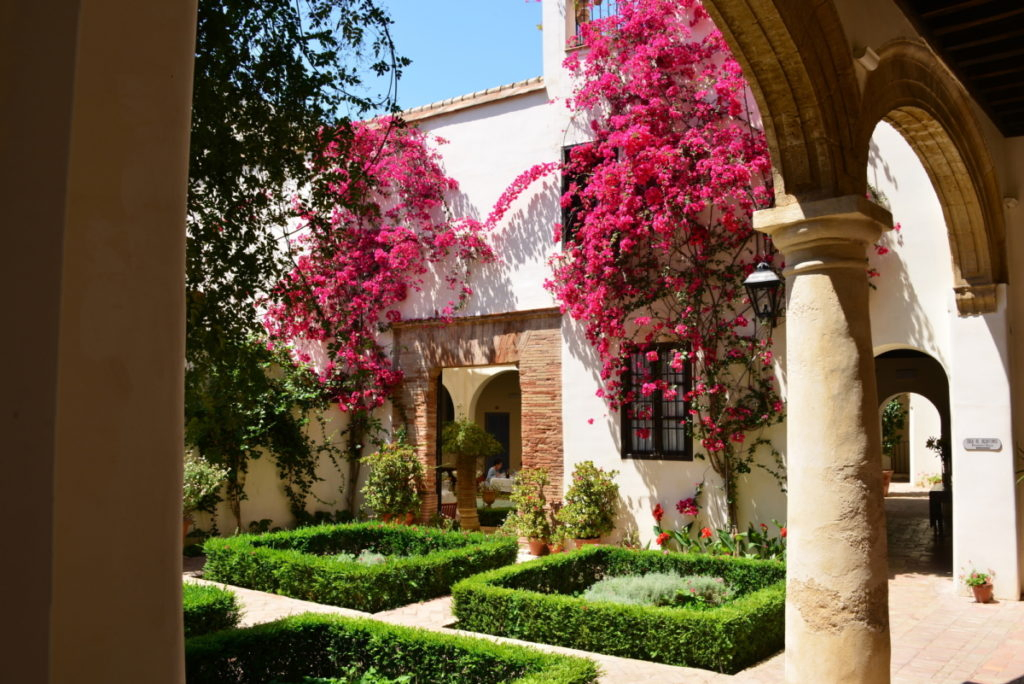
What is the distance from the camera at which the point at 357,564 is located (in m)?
8.25

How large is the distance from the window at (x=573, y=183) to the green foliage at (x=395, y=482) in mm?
4033

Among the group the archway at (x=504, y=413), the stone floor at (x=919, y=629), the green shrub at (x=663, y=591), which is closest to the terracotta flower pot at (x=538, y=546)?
the stone floor at (x=919, y=629)

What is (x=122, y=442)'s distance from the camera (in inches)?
41.9

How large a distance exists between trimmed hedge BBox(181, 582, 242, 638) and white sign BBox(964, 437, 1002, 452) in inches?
280

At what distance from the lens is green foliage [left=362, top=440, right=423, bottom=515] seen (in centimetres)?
1194

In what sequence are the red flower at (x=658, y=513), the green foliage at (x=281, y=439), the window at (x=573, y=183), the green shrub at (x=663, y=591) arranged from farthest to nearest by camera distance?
the green foliage at (x=281, y=439), the window at (x=573, y=183), the red flower at (x=658, y=513), the green shrub at (x=663, y=591)

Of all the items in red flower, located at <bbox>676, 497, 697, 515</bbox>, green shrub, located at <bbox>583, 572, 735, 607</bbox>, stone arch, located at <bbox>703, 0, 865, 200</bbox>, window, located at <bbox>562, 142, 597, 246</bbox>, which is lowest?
green shrub, located at <bbox>583, 572, 735, 607</bbox>

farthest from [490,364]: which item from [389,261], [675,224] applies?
[675,224]

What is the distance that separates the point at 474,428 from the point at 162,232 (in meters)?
11.6

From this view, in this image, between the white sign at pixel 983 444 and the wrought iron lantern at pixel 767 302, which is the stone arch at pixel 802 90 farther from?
the white sign at pixel 983 444

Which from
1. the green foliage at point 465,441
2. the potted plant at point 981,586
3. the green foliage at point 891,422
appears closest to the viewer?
the potted plant at point 981,586

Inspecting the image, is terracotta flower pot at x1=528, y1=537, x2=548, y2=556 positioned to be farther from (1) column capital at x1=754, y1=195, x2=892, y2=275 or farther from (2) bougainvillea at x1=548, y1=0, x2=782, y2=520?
(1) column capital at x1=754, y1=195, x2=892, y2=275

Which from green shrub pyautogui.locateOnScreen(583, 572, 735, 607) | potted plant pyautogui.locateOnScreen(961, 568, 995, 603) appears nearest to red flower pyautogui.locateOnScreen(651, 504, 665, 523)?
green shrub pyautogui.locateOnScreen(583, 572, 735, 607)

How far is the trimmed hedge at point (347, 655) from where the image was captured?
511 cm
